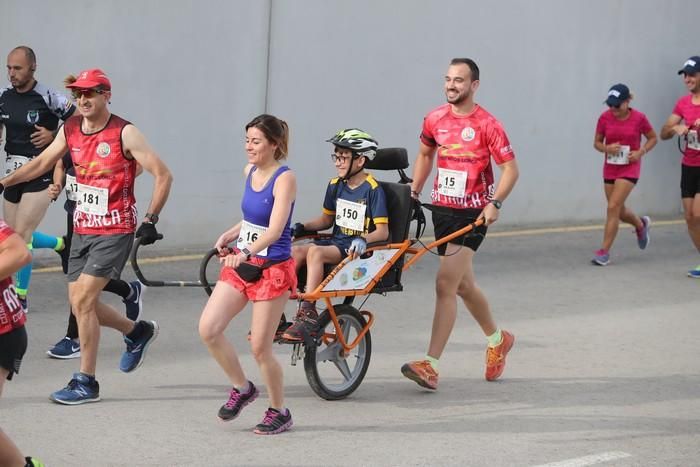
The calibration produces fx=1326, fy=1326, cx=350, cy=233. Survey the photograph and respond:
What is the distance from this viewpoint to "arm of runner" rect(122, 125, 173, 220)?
25.2ft

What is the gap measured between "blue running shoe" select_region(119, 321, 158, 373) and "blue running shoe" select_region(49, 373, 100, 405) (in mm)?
447

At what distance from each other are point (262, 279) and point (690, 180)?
23.4 ft

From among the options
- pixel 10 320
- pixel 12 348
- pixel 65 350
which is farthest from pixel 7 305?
pixel 65 350

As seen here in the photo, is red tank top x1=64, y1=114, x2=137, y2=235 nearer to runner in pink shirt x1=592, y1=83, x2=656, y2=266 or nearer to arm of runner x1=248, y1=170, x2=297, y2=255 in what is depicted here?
arm of runner x1=248, y1=170, x2=297, y2=255

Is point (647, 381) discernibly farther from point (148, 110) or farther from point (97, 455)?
point (148, 110)

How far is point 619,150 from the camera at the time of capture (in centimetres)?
1357

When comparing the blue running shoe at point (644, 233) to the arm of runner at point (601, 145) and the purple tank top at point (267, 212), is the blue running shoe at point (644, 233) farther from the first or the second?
the purple tank top at point (267, 212)

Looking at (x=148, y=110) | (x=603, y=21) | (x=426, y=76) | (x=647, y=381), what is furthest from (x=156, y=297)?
(x=603, y=21)

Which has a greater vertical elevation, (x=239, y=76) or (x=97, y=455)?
(x=239, y=76)

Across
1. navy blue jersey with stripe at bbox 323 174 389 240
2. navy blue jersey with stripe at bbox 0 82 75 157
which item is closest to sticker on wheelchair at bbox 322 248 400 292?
navy blue jersey with stripe at bbox 323 174 389 240

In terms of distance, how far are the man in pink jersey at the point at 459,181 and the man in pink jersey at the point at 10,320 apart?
3.35 meters

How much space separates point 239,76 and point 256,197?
6.23 m

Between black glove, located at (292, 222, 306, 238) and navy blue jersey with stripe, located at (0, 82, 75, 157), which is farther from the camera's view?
navy blue jersey with stripe, located at (0, 82, 75, 157)

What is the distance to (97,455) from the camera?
6672mm
